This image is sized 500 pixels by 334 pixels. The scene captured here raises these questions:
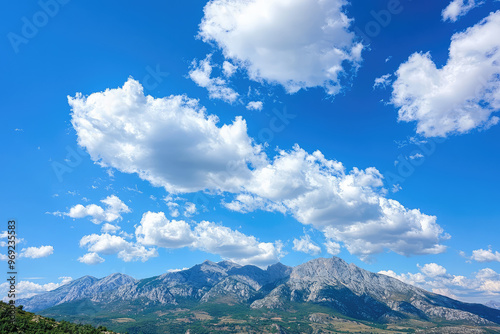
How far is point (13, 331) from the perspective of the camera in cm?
8669

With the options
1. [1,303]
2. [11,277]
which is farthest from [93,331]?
[11,277]

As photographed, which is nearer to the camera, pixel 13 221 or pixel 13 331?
pixel 13 221

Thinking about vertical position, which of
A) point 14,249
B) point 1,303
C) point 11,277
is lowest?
point 1,303

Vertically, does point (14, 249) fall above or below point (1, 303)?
above

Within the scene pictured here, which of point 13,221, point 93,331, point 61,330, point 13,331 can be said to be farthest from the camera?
point 93,331

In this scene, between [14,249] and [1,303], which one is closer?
[14,249]

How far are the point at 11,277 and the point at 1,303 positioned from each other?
6763cm

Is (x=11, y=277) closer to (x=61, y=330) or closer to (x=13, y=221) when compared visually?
(x=13, y=221)

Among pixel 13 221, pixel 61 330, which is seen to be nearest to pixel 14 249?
pixel 13 221

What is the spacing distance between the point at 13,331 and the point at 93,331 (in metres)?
27.4

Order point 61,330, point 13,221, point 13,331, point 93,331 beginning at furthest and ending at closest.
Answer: point 93,331
point 61,330
point 13,331
point 13,221

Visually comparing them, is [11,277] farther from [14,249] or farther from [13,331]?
[13,331]

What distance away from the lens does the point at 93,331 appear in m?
108

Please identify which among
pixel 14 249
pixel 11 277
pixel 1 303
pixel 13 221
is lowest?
pixel 1 303
